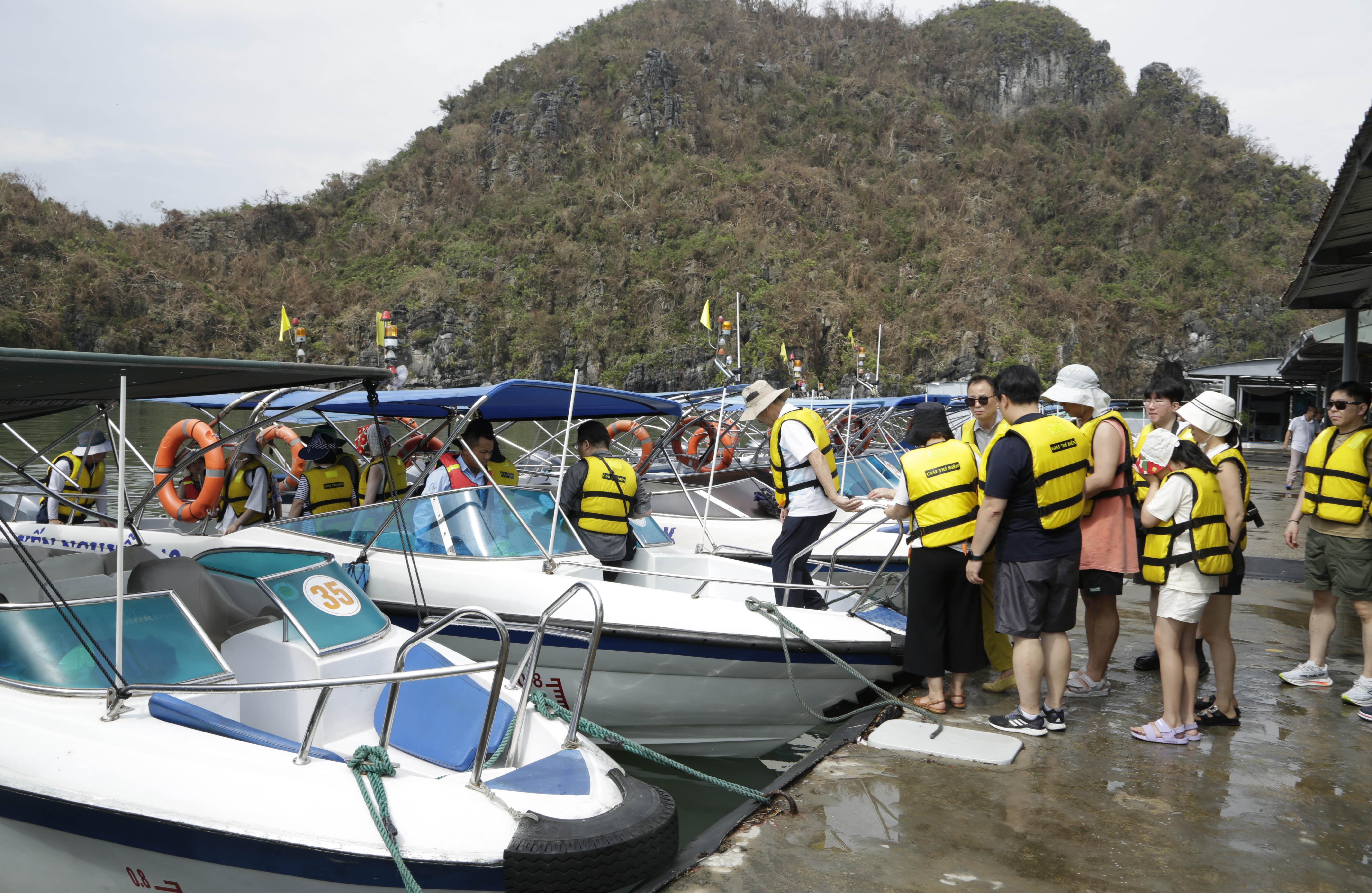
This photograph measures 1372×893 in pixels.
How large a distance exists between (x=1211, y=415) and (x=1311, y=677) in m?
2.04

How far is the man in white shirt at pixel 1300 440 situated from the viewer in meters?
13.3

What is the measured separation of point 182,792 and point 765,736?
3254 millimetres

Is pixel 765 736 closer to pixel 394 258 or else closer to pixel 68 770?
pixel 68 770

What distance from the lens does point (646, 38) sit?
250ft

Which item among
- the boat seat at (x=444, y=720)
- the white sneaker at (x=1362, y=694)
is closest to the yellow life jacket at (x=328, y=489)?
the boat seat at (x=444, y=720)

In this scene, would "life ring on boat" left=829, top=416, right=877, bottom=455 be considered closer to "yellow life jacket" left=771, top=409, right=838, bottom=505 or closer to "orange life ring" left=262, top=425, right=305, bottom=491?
"orange life ring" left=262, top=425, right=305, bottom=491

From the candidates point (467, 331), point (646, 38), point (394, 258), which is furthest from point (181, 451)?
point (646, 38)

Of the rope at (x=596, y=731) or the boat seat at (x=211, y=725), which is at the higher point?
the boat seat at (x=211, y=725)

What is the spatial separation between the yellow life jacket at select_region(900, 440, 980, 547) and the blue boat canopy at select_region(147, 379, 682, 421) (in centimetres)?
240

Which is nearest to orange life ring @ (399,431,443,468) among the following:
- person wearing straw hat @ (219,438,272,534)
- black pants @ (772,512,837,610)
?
person wearing straw hat @ (219,438,272,534)

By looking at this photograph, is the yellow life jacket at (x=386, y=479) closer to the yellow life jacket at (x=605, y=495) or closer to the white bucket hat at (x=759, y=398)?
the yellow life jacket at (x=605, y=495)

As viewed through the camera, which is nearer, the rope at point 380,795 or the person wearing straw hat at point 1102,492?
the rope at point 380,795

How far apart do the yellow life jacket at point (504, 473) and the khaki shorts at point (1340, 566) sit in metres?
5.50

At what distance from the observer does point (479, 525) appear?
5621 mm
